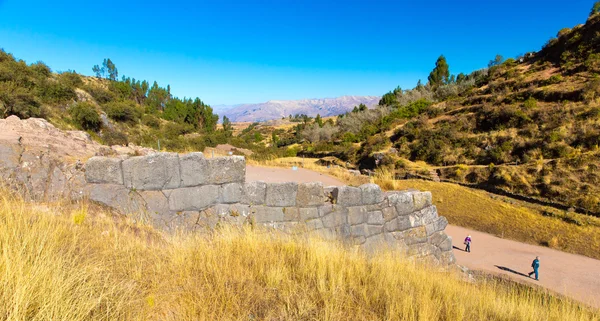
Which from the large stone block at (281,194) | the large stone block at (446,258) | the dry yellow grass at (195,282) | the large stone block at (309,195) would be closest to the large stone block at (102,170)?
the dry yellow grass at (195,282)

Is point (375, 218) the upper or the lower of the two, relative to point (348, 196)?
lower

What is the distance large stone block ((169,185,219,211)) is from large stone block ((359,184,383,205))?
10.3 feet

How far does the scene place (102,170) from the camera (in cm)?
477

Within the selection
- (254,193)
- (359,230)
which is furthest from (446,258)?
(254,193)

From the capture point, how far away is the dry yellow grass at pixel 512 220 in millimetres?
11148

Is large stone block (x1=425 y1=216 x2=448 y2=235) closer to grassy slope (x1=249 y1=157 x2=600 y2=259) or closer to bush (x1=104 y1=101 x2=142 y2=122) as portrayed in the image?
grassy slope (x1=249 y1=157 x2=600 y2=259)

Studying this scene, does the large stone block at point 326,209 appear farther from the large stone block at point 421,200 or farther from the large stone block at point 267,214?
the large stone block at point 421,200

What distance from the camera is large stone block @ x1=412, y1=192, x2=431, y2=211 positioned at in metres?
6.80

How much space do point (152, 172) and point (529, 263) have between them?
1252 cm

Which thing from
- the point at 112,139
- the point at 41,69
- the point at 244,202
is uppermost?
the point at 41,69

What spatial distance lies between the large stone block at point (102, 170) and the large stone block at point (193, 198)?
0.96 m

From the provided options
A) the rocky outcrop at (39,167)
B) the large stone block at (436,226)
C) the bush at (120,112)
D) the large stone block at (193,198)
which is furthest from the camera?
the bush at (120,112)

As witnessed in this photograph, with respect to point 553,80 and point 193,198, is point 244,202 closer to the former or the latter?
point 193,198

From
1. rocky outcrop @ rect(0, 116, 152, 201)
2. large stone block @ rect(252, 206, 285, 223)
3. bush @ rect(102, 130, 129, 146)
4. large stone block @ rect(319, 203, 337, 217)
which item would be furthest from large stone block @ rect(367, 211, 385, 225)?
bush @ rect(102, 130, 129, 146)
